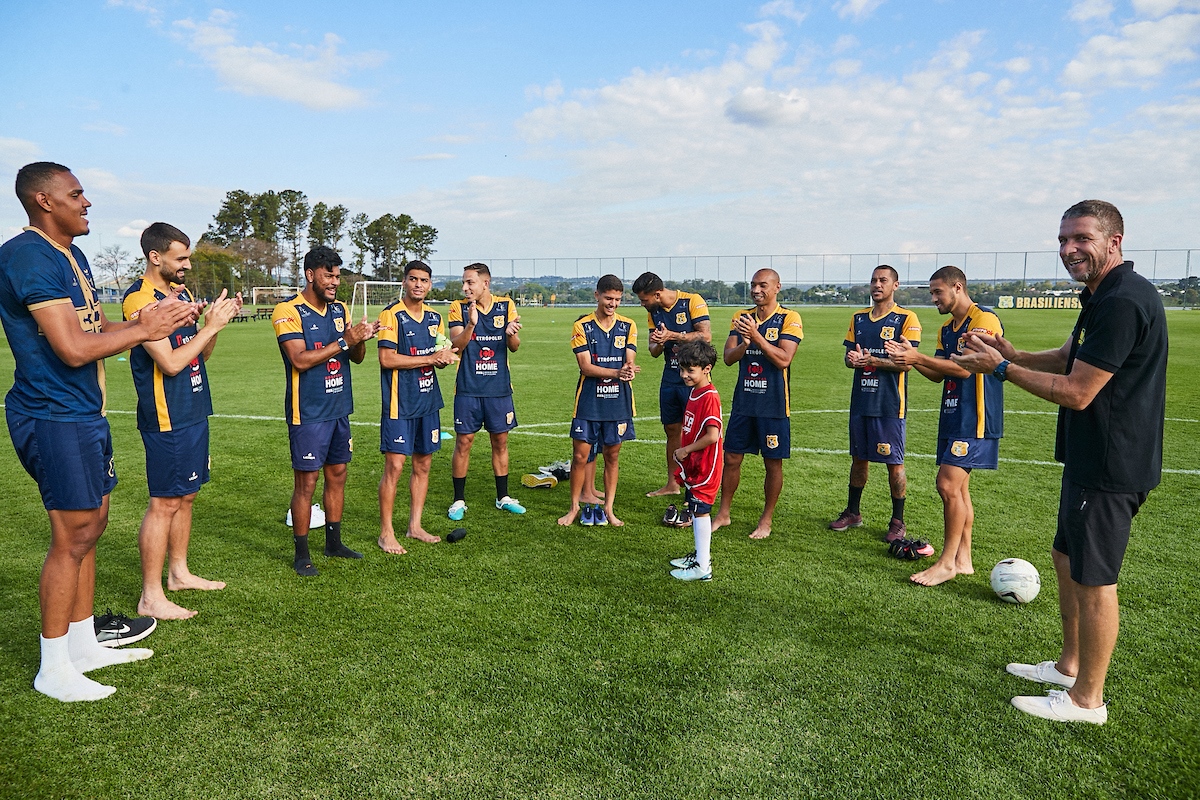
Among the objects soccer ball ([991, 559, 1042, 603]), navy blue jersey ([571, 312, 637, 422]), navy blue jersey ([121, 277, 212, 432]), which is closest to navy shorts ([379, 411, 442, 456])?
navy blue jersey ([571, 312, 637, 422])

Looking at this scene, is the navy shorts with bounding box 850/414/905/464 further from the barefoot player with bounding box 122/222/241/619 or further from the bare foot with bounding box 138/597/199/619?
the bare foot with bounding box 138/597/199/619

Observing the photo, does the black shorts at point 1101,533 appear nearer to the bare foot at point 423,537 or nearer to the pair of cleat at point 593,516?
the pair of cleat at point 593,516

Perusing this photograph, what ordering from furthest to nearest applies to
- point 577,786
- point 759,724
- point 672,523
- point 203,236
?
point 203,236, point 672,523, point 759,724, point 577,786

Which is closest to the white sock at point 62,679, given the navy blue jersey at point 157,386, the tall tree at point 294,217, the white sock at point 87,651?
the white sock at point 87,651

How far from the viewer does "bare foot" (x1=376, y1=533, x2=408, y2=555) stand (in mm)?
5867

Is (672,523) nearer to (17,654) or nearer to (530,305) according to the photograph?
(17,654)

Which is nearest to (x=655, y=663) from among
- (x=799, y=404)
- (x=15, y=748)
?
(x=15, y=748)

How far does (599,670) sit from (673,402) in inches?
157

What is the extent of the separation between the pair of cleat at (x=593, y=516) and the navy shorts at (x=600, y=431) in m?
0.62

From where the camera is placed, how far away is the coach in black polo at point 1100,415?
3266mm

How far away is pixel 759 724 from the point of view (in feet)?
11.4

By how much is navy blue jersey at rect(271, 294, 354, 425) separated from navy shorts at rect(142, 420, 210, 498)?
715 mm

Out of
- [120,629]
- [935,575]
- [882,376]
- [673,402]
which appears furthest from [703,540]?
[120,629]

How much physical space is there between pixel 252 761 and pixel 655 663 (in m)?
2.08
